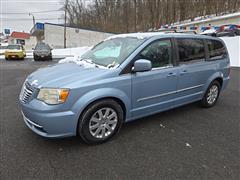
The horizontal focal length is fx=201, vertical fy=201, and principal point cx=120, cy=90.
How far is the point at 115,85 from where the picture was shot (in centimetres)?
304

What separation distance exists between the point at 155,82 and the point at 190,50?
119cm

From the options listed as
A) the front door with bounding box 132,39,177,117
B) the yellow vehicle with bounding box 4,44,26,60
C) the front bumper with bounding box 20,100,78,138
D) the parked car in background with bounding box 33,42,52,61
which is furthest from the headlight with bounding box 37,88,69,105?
the yellow vehicle with bounding box 4,44,26,60

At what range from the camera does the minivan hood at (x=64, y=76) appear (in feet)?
9.27

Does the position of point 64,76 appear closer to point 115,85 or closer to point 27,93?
point 27,93

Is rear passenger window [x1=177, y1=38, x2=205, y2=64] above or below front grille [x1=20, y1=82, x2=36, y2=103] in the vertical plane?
above

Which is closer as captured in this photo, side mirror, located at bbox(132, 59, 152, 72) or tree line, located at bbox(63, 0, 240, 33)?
side mirror, located at bbox(132, 59, 152, 72)

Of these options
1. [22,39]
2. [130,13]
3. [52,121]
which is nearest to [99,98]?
[52,121]

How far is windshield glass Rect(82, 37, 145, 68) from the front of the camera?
3.33 metres

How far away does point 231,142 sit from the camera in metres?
3.27

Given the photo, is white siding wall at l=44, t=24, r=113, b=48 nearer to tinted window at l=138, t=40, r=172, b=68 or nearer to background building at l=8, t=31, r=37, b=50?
background building at l=8, t=31, r=37, b=50

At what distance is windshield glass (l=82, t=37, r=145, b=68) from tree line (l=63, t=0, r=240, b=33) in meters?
49.7

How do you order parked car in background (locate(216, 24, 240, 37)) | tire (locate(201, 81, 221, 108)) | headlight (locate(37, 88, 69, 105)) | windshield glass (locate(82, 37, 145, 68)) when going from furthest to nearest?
1. parked car in background (locate(216, 24, 240, 37))
2. tire (locate(201, 81, 221, 108))
3. windshield glass (locate(82, 37, 145, 68))
4. headlight (locate(37, 88, 69, 105))

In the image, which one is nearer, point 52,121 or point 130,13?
point 52,121

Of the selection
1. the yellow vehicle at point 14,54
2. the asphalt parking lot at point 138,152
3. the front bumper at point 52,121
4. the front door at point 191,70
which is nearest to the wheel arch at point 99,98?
the front bumper at point 52,121
